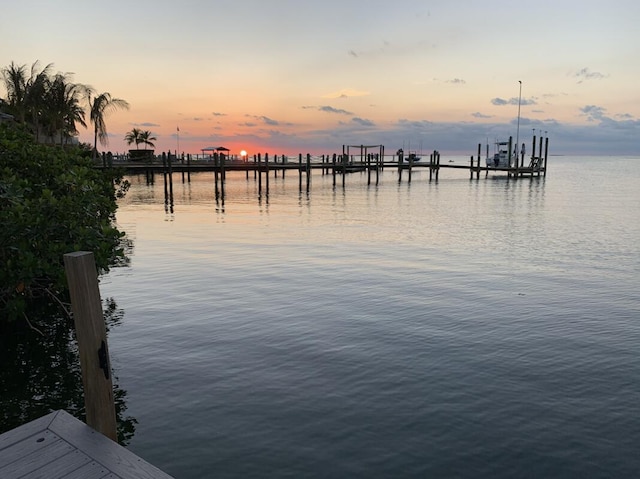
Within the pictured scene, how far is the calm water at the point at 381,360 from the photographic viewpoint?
5695 mm

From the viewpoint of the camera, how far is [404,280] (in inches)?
543

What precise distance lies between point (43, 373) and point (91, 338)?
4.56 meters

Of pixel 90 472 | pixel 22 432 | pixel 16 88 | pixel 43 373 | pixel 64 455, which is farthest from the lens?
pixel 16 88

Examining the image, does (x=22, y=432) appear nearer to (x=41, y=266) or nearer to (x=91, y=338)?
(x=91, y=338)

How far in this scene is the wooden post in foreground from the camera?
157 inches

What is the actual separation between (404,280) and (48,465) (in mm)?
11188

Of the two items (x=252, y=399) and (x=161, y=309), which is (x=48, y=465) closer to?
(x=252, y=399)

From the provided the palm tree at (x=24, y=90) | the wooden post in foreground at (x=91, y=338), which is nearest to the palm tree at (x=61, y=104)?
the palm tree at (x=24, y=90)

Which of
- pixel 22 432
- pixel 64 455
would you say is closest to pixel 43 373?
pixel 22 432

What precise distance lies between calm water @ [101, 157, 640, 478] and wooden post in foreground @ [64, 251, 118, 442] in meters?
1.46

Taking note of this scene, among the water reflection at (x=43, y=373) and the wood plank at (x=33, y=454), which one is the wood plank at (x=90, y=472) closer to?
the wood plank at (x=33, y=454)

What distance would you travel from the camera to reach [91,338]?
4.18 meters

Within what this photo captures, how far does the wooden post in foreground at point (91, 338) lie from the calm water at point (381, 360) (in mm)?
1461

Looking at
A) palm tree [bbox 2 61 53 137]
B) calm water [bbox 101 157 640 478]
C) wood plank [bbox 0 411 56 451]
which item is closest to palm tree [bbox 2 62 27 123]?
palm tree [bbox 2 61 53 137]
